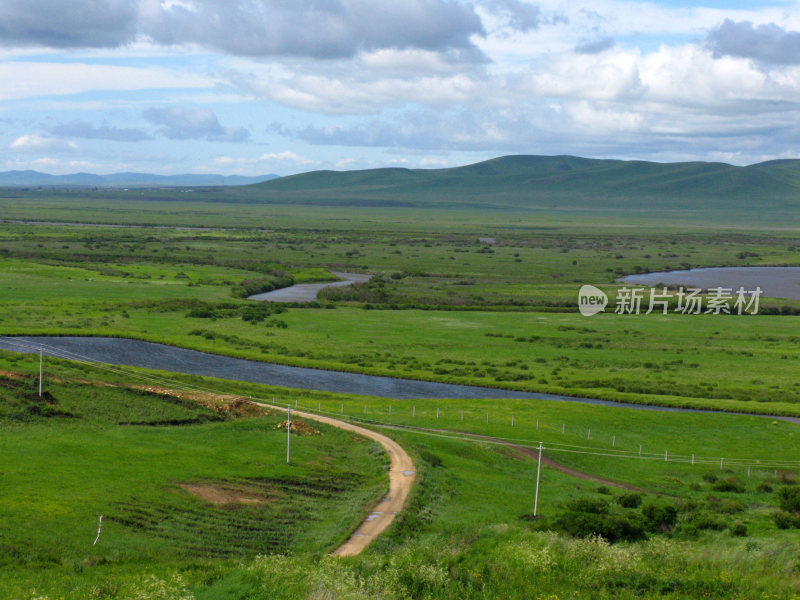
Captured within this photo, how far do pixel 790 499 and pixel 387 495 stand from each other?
2053 centimetres

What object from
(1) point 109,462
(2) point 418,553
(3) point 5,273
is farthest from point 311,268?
(2) point 418,553

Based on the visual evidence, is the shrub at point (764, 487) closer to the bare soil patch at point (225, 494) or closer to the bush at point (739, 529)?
the bush at point (739, 529)

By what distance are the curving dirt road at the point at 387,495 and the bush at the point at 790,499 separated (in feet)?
61.2

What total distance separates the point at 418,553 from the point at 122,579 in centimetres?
1008

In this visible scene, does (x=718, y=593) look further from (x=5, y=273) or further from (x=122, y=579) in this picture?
(x=5, y=273)

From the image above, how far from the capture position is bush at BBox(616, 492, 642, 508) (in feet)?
138

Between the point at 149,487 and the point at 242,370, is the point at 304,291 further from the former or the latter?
the point at 149,487

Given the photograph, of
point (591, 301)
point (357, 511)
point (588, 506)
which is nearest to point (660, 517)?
point (588, 506)

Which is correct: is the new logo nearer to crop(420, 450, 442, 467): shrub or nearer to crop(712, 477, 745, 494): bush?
crop(712, 477, 745, 494): bush

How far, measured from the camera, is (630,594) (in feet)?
88.3

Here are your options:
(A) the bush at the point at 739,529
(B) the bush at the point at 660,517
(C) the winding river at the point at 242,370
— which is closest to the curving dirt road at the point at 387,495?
(B) the bush at the point at 660,517

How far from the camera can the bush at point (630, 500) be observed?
4200 centimetres

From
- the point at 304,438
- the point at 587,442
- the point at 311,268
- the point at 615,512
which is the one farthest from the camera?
the point at 311,268

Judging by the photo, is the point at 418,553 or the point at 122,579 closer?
the point at 122,579
